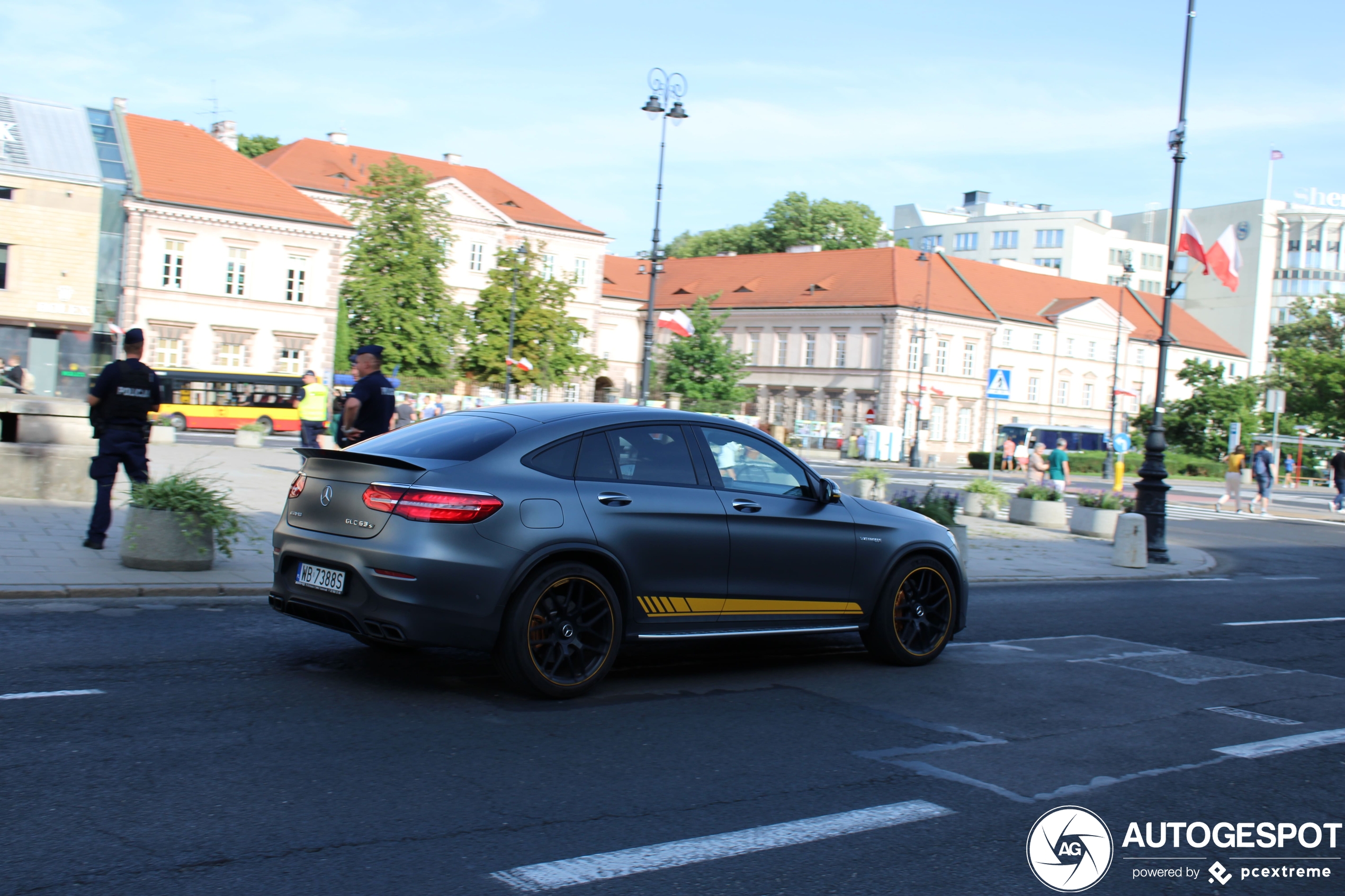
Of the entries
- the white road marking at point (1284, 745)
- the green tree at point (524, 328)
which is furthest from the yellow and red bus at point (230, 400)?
the white road marking at point (1284, 745)

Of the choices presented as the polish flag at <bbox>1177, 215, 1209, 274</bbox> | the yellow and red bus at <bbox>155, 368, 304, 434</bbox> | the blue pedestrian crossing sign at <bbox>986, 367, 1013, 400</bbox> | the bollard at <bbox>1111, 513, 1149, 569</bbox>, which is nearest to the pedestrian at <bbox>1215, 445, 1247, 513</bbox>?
the blue pedestrian crossing sign at <bbox>986, 367, 1013, 400</bbox>

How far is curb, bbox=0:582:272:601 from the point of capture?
28.1ft

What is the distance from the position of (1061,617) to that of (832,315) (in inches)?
2669

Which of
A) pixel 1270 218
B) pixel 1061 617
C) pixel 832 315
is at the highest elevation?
pixel 1270 218

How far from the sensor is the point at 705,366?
6425 cm

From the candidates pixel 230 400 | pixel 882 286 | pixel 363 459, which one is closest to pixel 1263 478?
pixel 363 459

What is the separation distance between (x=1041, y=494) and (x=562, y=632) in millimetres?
18464

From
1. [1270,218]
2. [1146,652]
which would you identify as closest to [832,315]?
[1270,218]

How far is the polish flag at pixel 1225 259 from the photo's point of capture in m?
23.2

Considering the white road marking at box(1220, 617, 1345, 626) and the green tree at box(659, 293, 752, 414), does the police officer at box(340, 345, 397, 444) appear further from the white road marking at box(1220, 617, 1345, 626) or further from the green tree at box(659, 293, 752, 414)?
the green tree at box(659, 293, 752, 414)

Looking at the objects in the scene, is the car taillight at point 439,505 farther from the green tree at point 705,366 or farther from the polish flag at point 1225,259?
the green tree at point 705,366

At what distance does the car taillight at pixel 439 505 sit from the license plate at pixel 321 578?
0.47 meters

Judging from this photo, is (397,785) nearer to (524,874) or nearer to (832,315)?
(524,874)

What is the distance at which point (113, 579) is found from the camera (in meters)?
9.21
